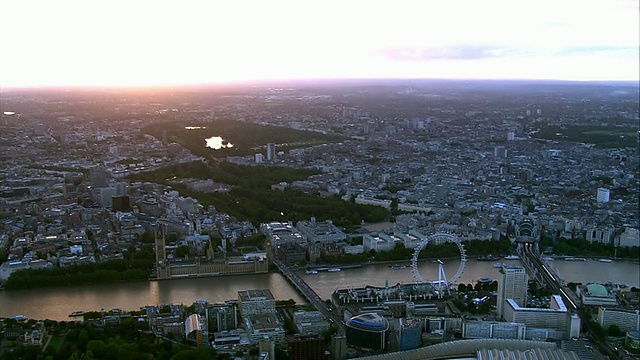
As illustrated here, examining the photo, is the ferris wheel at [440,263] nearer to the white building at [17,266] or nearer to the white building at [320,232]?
the white building at [320,232]

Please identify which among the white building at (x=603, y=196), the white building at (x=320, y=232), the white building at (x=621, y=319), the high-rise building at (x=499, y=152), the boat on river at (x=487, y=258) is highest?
the high-rise building at (x=499, y=152)

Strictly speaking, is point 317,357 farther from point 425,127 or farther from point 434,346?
point 425,127

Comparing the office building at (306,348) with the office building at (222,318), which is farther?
the office building at (222,318)

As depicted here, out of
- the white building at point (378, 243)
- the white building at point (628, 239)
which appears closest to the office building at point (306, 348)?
A: the white building at point (378, 243)

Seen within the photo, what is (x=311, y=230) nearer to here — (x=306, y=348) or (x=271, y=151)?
(x=306, y=348)

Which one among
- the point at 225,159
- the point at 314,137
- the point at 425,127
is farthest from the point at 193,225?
the point at 425,127

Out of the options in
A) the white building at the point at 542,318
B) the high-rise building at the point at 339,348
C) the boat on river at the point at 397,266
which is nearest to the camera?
the high-rise building at the point at 339,348

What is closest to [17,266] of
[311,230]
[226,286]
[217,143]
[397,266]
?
[226,286]
